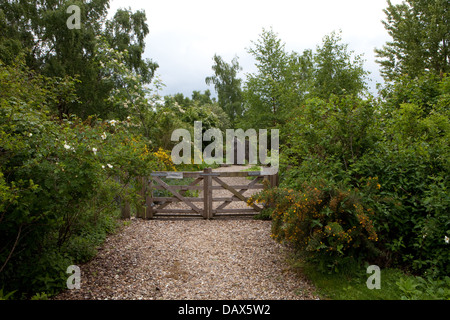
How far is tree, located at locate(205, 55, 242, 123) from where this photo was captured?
1351 inches

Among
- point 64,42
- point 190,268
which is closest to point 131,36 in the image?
point 64,42

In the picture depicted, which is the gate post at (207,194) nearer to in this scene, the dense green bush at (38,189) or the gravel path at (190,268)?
the gravel path at (190,268)

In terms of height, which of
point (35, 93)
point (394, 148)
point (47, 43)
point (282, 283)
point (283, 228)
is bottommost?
point (282, 283)

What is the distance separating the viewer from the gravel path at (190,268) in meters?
3.62

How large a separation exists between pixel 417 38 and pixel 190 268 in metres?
19.6

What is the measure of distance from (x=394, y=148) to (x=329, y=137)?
1.04m

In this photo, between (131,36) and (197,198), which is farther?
(131,36)

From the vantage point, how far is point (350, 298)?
3.38 metres

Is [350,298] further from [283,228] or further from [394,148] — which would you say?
[394,148]

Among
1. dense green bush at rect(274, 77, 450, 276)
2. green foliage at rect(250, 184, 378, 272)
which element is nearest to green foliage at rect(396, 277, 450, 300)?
dense green bush at rect(274, 77, 450, 276)

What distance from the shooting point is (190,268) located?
171 inches

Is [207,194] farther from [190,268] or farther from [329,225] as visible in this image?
[329,225]
